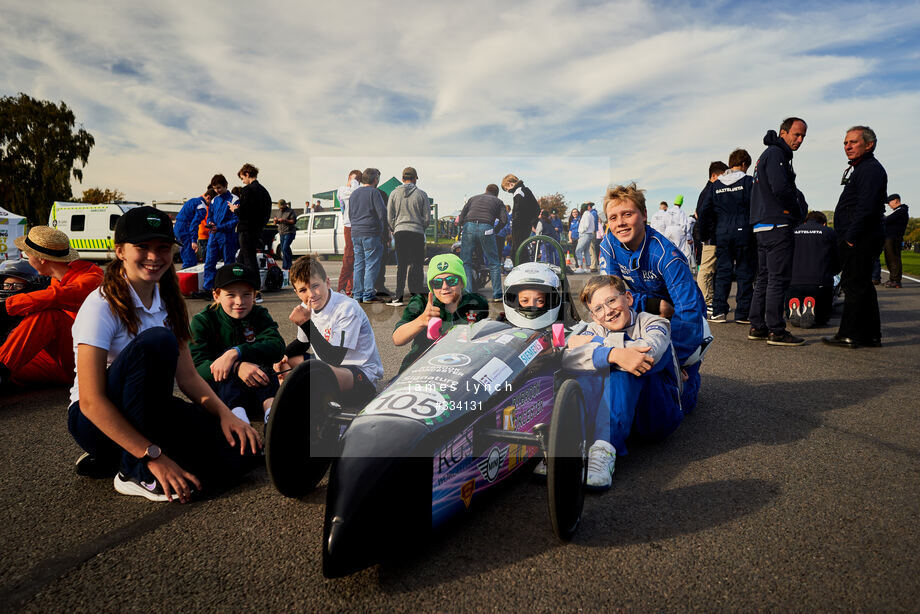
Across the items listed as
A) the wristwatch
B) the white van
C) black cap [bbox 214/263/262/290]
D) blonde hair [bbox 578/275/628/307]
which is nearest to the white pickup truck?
the white van

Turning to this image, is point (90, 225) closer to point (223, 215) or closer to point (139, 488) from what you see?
point (223, 215)

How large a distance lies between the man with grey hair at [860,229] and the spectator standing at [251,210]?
777cm

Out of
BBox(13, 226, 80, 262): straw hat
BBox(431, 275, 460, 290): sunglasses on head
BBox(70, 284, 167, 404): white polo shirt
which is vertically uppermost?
BBox(13, 226, 80, 262): straw hat

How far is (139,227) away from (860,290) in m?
6.65

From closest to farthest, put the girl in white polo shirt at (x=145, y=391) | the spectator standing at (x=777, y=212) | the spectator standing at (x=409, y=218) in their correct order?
the girl in white polo shirt at (x=145, y=391)
the spectator standing at (x=777, y=212)
the spectator standing at (x=409, y=218)

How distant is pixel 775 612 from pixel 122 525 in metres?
2.67

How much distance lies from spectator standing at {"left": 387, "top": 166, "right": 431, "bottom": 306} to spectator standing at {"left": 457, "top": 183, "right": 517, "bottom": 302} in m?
0.69

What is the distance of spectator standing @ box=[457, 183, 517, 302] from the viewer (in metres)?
8.91

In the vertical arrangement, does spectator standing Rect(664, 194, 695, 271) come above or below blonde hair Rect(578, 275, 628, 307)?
above

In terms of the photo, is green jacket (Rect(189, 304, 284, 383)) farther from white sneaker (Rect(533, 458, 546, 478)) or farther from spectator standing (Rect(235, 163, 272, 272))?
spectator standing (Rect(235, 163, 272, 272))

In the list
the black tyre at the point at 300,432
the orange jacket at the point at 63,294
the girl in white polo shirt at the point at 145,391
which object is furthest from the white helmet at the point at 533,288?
the orange jacket at the point at 63,294

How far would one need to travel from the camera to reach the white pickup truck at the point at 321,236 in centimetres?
1966

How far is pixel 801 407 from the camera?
4051mm

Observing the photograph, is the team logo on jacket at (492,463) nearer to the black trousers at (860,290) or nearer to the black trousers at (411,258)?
the black trousers at (860,290)
